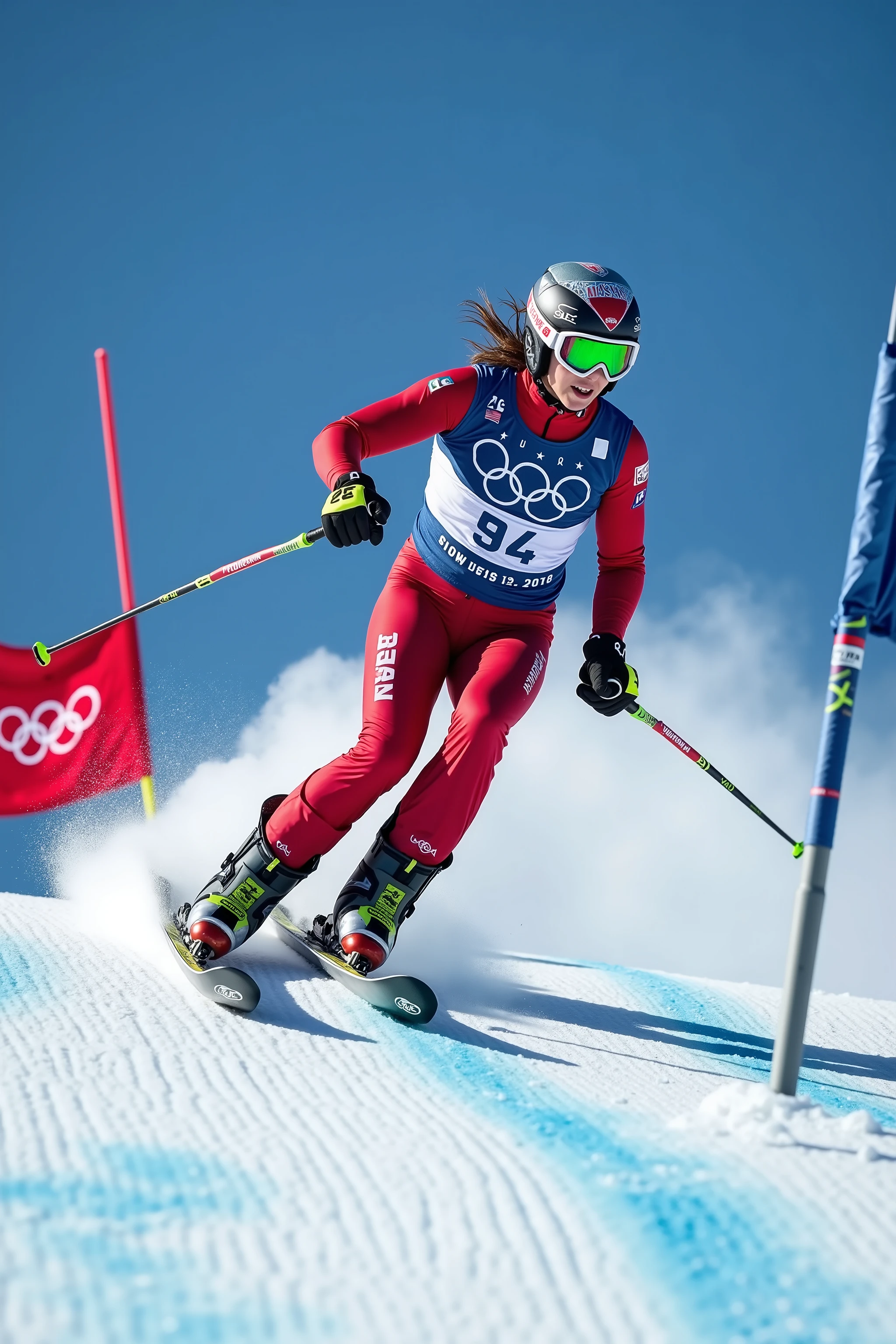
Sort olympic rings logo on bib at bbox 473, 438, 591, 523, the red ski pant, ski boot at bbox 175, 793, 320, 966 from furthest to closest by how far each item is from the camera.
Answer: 1. olympic rings logo on bib at bbox 473, 438, 591, 523
2. the red ski pant
3. ski boot at bbox 175, 793, 320, 966

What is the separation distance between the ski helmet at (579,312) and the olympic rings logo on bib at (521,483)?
0.87ft

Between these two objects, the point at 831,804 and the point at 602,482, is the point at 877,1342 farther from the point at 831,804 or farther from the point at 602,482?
the point at 602,482

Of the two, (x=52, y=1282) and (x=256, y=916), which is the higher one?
(x=256, y=916)

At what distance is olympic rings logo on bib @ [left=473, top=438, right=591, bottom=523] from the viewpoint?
11.1 feet

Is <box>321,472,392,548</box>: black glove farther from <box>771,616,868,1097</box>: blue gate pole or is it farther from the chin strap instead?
<box>771,616,868,1097</box>: blue gate pole

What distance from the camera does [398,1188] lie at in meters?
1.72

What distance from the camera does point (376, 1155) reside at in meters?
1.86

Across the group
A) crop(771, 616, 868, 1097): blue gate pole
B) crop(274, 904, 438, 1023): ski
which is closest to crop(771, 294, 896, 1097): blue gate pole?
crop(771, 616, 868, 1097): blue gate pole

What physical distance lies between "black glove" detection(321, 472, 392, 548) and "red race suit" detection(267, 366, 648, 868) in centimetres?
14

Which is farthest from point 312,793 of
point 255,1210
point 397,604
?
point 255,1210

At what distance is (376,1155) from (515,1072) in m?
0.80

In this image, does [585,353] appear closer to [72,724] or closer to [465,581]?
[465,581]

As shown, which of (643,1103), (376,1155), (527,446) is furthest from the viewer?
(527,446)

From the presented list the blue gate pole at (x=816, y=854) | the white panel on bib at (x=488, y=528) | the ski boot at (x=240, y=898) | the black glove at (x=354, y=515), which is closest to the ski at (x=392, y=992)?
the ski boot at (x=240, y=898)
